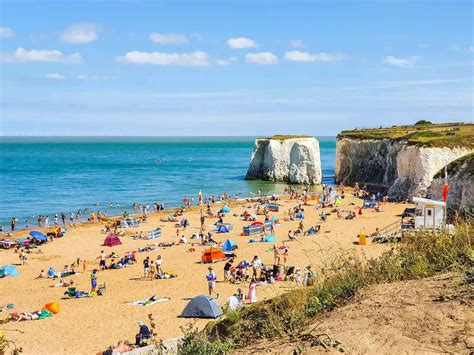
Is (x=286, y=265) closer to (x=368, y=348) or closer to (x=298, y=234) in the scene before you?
(x=298, y=234)

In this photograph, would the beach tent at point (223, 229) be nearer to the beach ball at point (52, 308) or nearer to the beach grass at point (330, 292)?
the beach ball at point (52, 308)

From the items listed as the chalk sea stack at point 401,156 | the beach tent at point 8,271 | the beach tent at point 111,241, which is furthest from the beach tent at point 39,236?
the chalk sea stack at point 401,156

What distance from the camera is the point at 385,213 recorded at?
41.6 m

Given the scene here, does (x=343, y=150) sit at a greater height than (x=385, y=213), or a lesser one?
greater

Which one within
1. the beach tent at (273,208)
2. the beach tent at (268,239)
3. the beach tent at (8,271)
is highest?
the beach tent at (273,208)

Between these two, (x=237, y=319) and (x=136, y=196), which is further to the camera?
(x=136, y=196)

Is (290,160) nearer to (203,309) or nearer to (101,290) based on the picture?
(101,290)

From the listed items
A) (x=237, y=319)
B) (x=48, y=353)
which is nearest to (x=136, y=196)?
(x=48, y=353)

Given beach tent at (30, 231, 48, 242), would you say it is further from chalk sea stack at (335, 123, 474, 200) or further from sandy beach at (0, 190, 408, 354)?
chalk sea stack at (335, 123, 474, 200)

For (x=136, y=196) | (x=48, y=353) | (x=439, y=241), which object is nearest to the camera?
(x=439, y=241)

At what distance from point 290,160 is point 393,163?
1754 centimetres

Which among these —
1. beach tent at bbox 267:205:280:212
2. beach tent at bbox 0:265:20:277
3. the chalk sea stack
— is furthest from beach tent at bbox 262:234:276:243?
the chalk sea stack

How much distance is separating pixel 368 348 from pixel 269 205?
41.0m

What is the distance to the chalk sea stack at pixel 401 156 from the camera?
4741 centimetres
